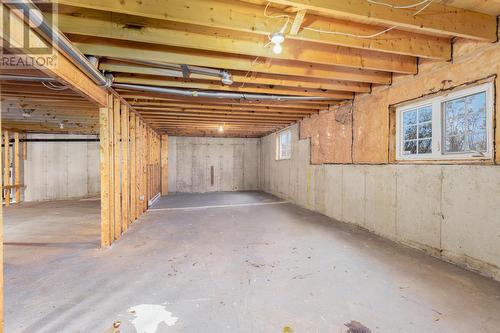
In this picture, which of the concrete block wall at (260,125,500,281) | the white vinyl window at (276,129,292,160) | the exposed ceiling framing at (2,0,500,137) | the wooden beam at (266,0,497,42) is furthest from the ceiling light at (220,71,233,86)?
the white vinyl window at (276,129,292,160)

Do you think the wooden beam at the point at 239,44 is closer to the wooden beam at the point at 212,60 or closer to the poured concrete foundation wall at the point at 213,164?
the wooden beam at the point at 212,60

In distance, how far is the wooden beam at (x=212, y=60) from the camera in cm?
236

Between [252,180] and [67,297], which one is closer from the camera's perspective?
[67,297]

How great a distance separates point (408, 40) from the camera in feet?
8.17

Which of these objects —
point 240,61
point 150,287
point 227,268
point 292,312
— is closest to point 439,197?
point 292,312

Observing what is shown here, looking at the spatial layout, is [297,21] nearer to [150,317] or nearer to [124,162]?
[150,317]

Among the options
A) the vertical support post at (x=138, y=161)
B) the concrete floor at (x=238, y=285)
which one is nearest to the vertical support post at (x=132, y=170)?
the vertical support post at (x=138, y=161)

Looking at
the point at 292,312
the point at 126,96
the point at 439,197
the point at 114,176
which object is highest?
the point at 126,96

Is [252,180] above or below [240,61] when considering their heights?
below

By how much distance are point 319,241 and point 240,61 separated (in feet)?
8.65

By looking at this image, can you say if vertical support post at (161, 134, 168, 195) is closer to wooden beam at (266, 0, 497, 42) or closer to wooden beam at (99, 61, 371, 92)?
wooden beam at (99, 61, 371, 92)

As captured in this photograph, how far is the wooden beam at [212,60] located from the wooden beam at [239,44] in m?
0.24

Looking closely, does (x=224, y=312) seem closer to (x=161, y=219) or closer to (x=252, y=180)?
(x=161, y=219)

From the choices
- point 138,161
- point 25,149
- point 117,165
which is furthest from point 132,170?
point 25,149
